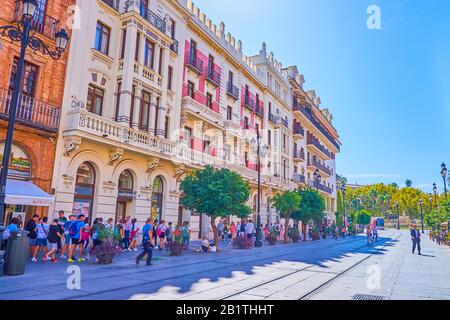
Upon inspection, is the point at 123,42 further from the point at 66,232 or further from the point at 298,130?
the point at 298,130

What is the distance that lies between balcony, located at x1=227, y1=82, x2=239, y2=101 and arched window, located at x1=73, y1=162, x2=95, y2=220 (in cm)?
1522

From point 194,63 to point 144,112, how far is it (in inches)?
272

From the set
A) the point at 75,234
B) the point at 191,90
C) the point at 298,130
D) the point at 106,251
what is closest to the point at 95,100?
the point at 75,234

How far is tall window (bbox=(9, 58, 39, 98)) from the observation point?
1380 centimetres

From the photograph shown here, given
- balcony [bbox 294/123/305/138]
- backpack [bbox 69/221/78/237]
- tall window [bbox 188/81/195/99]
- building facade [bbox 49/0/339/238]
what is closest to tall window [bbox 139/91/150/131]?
building facade [bbox 49/0/339/238]

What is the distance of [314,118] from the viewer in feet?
170

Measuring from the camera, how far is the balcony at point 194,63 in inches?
922

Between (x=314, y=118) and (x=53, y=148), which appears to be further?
(x=314, y=118)

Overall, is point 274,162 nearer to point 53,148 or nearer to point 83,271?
point 53,148

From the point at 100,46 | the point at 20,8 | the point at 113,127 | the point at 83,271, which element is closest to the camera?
the point at 83,271

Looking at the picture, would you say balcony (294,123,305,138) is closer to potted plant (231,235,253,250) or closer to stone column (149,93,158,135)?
potted plant (231,235,253,250)

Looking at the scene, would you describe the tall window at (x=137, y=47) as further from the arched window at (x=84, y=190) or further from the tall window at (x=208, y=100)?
the tall window at (x=208, y=100)

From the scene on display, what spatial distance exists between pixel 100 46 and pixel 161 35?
4.14 m
